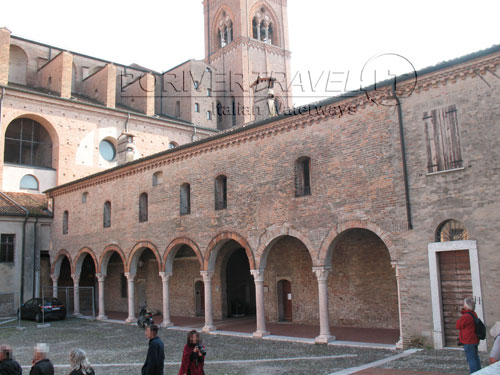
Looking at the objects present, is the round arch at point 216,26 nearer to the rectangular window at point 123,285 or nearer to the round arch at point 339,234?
the rectangular window at point 123,285

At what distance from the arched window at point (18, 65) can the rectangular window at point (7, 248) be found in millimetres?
14755

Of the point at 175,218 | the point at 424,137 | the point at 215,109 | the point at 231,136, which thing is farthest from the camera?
the point at 215,109

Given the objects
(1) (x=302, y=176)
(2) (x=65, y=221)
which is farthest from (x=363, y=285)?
(2) (x=65, y=221)

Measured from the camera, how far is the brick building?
12.0 metres

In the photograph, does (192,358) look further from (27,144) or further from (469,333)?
(27,144)

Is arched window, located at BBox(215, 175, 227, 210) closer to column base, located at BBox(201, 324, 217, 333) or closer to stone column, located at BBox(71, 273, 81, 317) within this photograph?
column base, located at BBox(201, 324, 217, 333)

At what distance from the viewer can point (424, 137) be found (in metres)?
12.8

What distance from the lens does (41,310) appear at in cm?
2356

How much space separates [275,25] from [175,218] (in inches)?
1205

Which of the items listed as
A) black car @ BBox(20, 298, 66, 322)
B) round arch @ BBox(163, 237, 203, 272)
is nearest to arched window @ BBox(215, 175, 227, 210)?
round arch @ BBox(163, 237, 203, 272)

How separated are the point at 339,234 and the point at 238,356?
4.46 meters

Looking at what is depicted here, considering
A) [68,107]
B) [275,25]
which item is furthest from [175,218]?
[275,25]

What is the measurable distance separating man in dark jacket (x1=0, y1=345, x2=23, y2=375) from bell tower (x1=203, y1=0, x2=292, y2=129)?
35095mm

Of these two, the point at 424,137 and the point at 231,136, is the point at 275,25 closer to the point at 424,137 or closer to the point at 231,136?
the point at 231,136
